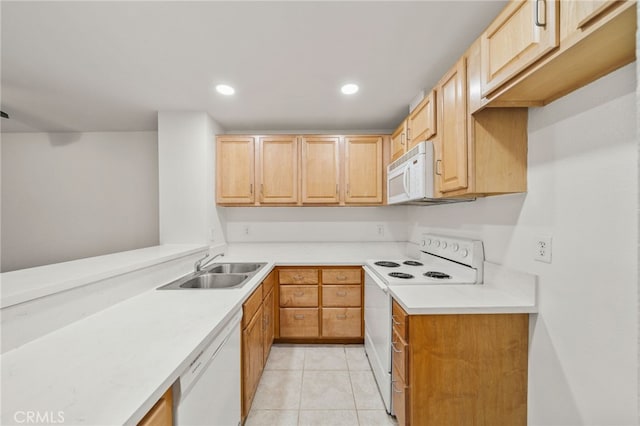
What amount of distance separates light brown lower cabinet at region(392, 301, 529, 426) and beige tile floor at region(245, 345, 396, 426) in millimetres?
519

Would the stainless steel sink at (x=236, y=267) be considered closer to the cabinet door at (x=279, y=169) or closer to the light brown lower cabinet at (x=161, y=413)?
the cabinet door at (x=279, y=169)

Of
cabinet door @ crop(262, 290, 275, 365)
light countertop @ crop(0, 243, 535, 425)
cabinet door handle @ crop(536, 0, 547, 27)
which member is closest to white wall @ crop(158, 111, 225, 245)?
cabinet door @ crop(262, 290, 275, 365)

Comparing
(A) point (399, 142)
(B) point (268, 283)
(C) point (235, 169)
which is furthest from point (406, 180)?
(C) point (235, 169)

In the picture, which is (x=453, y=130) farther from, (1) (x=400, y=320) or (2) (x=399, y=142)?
(1) (x=400, y=320)

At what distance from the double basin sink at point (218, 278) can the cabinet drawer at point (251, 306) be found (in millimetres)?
118

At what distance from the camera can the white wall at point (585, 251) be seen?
89 centimetres

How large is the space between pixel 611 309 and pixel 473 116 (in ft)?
3.28

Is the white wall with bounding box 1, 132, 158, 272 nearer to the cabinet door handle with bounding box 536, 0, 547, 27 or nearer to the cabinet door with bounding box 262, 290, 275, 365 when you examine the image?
the cabinet door with bounding box 262, 290, 275, 365

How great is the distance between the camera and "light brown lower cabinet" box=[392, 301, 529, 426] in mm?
1234

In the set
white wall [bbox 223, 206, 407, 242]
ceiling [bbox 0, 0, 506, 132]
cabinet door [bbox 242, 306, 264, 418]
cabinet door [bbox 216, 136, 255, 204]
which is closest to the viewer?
ceiling [bbox 0, 0, 506, 132]

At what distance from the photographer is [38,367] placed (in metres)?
0.78

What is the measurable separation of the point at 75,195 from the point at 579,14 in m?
4.60

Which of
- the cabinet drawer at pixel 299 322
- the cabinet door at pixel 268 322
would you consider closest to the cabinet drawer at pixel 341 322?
the cabinet drawer at pixel 299 322

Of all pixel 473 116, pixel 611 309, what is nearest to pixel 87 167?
pixel 473 116
